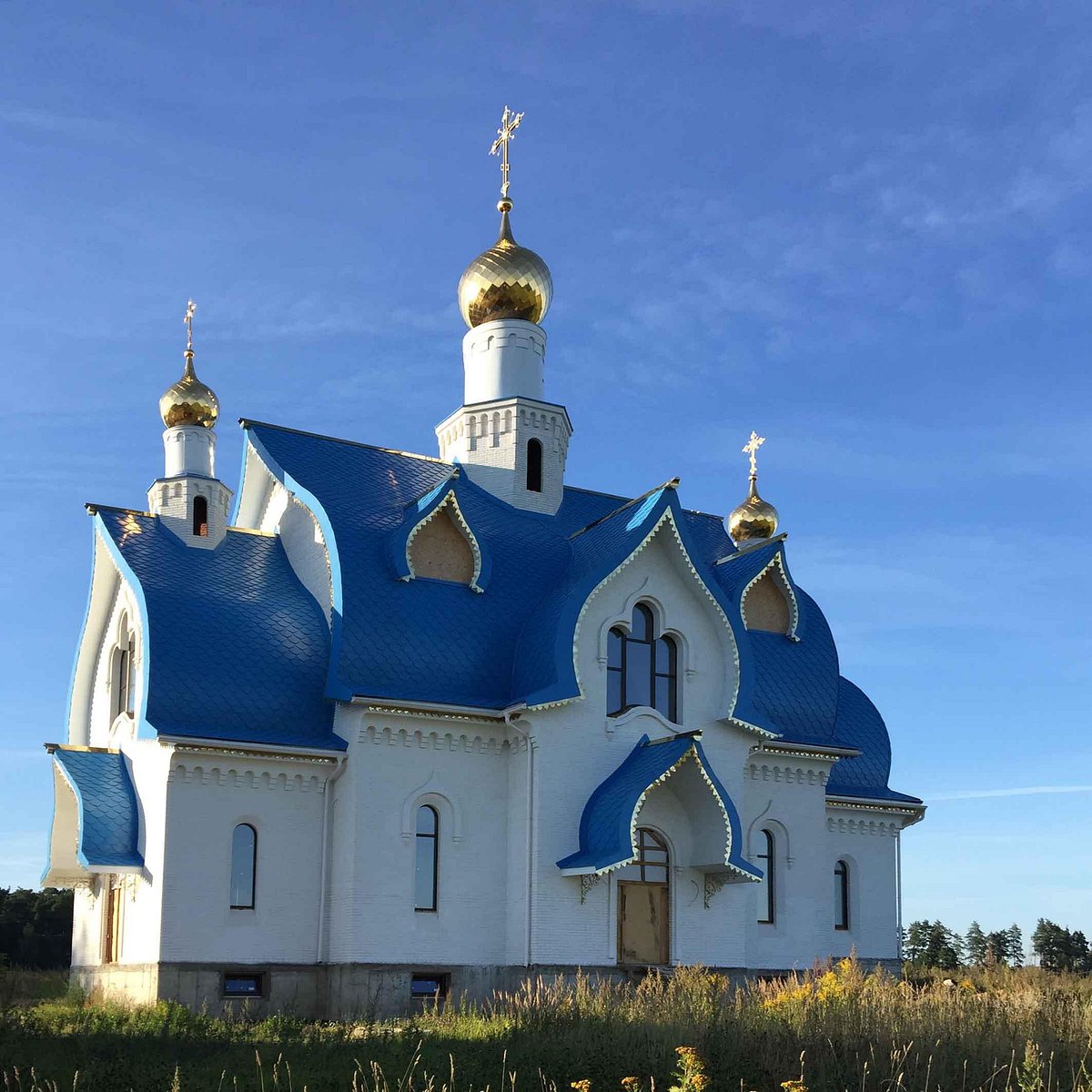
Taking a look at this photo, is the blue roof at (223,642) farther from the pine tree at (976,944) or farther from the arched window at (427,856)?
the pine tree at (976,944)

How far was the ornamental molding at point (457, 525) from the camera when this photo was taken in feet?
66.0

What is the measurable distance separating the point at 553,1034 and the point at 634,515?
31.6 ft

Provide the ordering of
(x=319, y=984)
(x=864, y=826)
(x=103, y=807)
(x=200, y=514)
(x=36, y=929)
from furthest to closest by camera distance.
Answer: (x=36, y=929), (x=864, y=826), (x=200, y=514), (x=103, y=807), (x=319, y=984)

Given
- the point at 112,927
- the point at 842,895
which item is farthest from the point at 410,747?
the point at 842,895

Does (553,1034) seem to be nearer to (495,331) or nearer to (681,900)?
(681,900)

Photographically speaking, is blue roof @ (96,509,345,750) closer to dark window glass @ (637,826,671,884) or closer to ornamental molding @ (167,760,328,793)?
ornamental molding @ (167,760,328,793)

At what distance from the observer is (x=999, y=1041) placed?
11.7m

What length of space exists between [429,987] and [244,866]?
278 centimetres

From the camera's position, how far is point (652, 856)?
1970 centimetres

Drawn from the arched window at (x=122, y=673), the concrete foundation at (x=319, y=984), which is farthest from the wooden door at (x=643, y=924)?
the arched window at (x=122, y=673)

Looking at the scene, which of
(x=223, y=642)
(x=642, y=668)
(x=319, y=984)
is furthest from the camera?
(x=642, y=668)

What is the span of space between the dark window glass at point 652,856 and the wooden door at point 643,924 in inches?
4.9

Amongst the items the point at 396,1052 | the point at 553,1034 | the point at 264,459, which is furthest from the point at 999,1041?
the point at 264,459

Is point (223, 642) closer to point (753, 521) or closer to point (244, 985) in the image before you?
point (244, 985)
